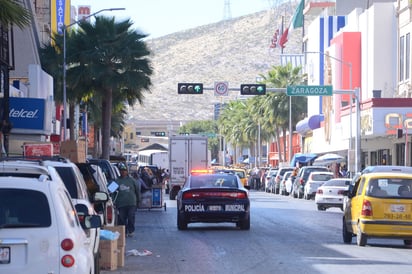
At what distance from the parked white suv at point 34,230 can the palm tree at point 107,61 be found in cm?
3665

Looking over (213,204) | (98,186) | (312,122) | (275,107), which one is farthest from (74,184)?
(275,107)

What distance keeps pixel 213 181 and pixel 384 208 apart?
271 inches

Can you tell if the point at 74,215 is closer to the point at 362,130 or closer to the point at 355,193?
the point at 355,193

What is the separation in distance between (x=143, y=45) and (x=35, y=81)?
746cm

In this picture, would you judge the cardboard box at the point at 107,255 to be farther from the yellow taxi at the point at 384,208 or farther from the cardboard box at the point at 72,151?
the cardboard box at the point at 72,151

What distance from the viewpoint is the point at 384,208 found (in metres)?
22.0

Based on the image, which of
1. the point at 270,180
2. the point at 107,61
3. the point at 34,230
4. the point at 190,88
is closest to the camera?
the point at 34,230

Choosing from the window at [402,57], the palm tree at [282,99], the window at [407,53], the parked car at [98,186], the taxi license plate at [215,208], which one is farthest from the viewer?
the palm tree at [282,99]

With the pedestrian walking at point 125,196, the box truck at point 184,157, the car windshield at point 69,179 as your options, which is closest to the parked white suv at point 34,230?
the car windshield at point 69,179

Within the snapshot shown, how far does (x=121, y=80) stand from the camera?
47.3 metres

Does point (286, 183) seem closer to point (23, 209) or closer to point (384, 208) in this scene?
point (384, 208)

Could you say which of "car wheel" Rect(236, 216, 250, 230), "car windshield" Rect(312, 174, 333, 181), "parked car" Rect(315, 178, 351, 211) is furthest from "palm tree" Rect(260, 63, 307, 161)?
"car wheel" Rect(236, 216, 250, 230)

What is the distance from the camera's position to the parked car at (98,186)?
18828 millimetres

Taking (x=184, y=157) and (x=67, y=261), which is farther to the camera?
(x=184, y=157)
